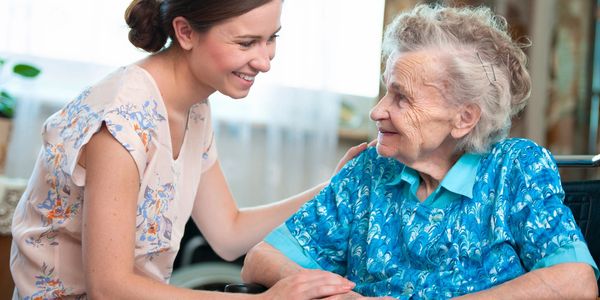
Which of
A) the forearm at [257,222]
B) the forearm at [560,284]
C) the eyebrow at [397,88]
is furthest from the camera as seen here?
the forearm at [257,222]

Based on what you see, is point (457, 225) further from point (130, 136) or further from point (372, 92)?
point (372, 92)

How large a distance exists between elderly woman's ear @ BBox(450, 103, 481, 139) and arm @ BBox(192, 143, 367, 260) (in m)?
0.57

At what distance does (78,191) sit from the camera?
1.86 m

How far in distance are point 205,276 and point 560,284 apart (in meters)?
2.18

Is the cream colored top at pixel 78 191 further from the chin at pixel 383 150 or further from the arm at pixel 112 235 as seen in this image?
the chin at pixel 383 150

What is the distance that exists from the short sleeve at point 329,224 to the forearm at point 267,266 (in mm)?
74

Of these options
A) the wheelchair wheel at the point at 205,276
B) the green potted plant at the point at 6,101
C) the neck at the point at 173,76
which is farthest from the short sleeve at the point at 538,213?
the green potted plant at the point at 6,101

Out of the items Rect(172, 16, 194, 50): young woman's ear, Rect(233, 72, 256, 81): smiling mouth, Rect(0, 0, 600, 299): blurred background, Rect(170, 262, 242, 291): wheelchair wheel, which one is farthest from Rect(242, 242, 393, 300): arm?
Rect(170, 262, 242, 291): wheelchair wheel

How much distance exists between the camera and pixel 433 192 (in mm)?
1824

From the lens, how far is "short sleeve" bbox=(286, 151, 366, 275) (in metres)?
1.95

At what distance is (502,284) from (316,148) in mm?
2481

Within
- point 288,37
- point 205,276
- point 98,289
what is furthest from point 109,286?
point 288,37

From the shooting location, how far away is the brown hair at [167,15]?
1.81m

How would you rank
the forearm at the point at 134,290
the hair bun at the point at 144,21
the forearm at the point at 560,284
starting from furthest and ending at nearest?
the hair bun at the point at 144,21, the forearm at the point at 134,290, the forearm at the point at 560,284
